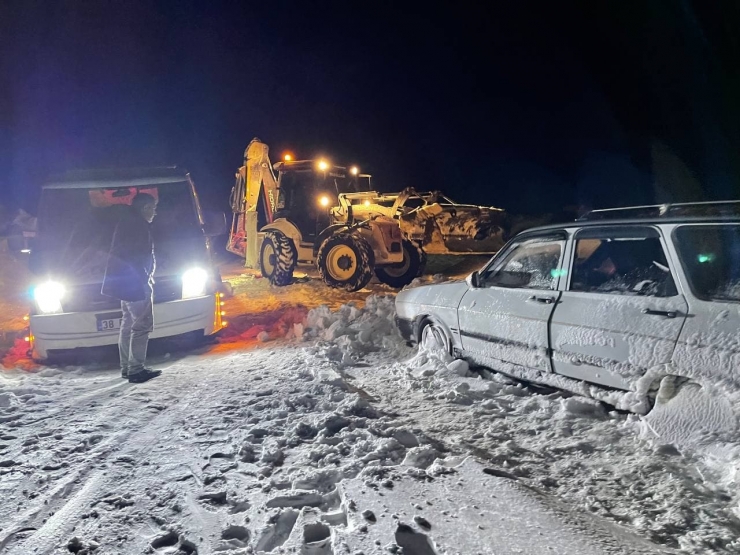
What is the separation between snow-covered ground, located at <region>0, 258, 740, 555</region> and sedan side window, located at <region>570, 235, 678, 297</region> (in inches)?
34.6

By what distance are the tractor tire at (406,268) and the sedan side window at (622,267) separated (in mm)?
7448

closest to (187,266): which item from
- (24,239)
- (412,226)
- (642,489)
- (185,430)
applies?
(24,239)

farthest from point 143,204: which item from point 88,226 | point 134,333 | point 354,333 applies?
point 354,333

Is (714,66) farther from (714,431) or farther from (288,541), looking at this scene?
(288,541)

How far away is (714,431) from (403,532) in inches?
75.9

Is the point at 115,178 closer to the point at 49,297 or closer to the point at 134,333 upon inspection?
the point at 49,297

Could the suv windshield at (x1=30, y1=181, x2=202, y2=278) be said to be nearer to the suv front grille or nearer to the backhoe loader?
the suv front grille

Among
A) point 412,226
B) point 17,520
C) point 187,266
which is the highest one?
point 412,226

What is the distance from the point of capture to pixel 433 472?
321 centimetres

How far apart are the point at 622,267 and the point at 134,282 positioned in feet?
14.6

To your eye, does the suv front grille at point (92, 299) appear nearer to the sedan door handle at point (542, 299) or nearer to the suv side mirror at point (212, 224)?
the suv side mirror at point (212, 224)

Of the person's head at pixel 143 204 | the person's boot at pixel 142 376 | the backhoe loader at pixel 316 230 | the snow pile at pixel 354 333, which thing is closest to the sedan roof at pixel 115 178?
the person's head at pixel 143 204

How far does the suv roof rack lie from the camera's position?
3545mm

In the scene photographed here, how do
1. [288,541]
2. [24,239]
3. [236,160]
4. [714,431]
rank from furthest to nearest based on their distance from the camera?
[236,160] < [24,239] < [714,431] < [288,541]
